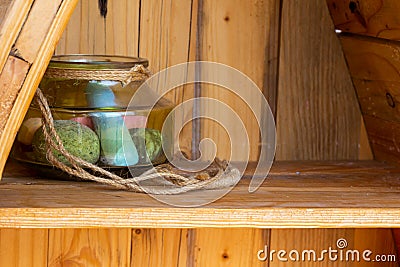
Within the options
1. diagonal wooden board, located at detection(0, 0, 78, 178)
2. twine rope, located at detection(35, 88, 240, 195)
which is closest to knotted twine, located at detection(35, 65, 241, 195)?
twine rope, located at detection(35, 88, 240, 195)

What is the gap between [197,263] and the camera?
922 millimetres

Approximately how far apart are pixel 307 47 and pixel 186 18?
165mm

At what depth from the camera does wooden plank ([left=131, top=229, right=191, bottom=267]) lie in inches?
35.7

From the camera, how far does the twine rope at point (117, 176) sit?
2.20 ft

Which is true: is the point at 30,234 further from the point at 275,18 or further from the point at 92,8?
the point at 275,18

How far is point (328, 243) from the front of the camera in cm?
95

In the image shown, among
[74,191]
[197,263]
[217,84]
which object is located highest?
[217,84]

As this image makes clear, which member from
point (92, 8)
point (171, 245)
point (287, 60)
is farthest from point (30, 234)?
point (287, 60)

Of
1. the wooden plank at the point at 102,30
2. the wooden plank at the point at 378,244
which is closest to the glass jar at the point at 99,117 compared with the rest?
the wooden plank at the point at 102,30

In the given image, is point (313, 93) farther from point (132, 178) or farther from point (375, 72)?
point (132, 178)

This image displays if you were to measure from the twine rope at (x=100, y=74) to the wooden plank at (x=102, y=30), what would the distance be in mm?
145

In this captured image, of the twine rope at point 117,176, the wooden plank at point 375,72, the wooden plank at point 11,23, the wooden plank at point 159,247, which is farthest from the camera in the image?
the wooden plank at point 159,247

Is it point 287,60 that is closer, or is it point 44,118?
point 44,118

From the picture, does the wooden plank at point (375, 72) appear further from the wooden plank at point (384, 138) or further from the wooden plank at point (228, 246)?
the wooden plank at point (228, 246)
